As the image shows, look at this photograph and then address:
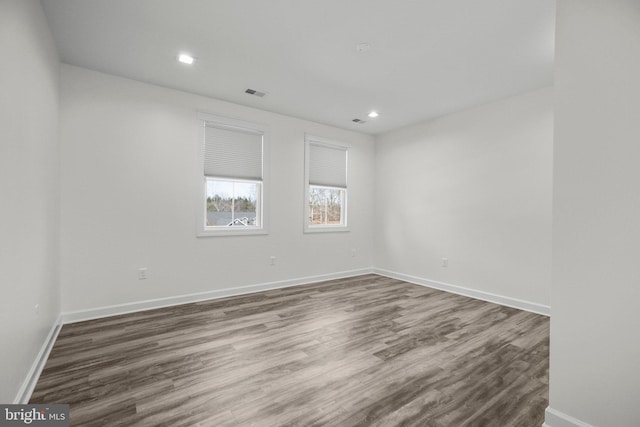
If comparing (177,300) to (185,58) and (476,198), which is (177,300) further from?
(476,198)

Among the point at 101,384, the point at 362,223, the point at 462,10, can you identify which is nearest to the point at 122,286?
the point at 101,384

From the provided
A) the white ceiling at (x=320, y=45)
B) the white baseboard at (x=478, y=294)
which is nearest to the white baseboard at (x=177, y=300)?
the white baseboard at (x=478, y=294)

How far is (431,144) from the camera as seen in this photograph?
195 inches

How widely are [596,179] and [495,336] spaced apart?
2035 mm

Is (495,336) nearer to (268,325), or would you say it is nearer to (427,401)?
(427,401)

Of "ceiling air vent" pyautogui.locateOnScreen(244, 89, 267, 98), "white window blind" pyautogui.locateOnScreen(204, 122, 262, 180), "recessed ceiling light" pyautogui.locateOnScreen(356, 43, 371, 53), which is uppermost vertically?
"ceiling air vent" pyautogui.locateOnScreen(244, 89, 267, 98)

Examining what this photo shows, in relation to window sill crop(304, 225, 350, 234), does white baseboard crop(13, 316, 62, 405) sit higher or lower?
lower

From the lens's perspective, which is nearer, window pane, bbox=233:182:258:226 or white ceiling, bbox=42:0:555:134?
white ceiling, bbox=42:0:555:134

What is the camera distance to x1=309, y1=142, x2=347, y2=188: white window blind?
206 inches

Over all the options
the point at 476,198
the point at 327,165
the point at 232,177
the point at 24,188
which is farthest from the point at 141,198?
the point at 476,198

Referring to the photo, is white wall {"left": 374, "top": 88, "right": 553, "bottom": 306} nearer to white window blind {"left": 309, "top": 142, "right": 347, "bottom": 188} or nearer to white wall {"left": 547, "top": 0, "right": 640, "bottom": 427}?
white window blind {"left": 309, "top": 142, "right": 347, "bottom": 188}

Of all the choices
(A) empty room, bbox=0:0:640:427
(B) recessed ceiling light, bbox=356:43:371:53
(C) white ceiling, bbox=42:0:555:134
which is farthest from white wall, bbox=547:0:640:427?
(B) recessed ceiling light, bbox=356:43:371:53

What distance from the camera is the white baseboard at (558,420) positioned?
1576 millimetres

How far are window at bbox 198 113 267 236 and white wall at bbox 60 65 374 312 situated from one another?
14 cm
